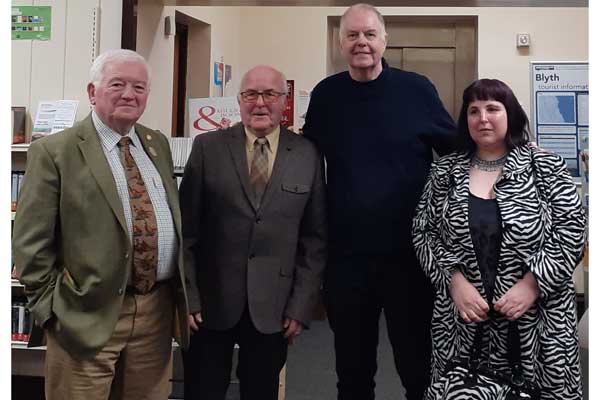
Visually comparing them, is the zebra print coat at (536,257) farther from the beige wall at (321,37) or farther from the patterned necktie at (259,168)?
the beige wall at (321,37)

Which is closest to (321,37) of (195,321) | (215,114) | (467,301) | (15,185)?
(215,114)

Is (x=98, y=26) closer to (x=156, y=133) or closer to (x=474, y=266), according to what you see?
(x=156, y=133)

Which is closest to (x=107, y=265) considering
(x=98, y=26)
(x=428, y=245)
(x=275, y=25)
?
(x=428, y=245)

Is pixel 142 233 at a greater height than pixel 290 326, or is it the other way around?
pixel 142 233

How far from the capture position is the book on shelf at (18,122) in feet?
11.3

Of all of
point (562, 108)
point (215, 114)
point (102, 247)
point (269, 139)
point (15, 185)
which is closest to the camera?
point (102, 247)

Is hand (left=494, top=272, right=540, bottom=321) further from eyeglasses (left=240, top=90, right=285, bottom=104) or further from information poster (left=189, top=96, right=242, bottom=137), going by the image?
information poster (left=189, top=96, right=242, bottom=137)

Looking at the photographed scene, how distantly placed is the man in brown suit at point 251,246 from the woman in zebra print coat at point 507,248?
1.43 feet

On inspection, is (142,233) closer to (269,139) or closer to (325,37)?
(269,139)

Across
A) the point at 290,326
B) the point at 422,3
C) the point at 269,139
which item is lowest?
the point at 290,326

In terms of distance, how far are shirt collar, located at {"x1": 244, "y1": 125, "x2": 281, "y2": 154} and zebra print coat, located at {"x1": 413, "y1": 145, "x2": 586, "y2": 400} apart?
24.7 inches

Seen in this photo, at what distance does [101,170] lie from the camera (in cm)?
188

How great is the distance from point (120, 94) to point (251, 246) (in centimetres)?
64

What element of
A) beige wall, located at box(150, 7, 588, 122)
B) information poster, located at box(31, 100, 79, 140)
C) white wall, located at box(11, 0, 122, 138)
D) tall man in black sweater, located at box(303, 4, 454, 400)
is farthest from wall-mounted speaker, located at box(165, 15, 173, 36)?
tall man in black sweater, located at box(303, 4, 454, 400)
